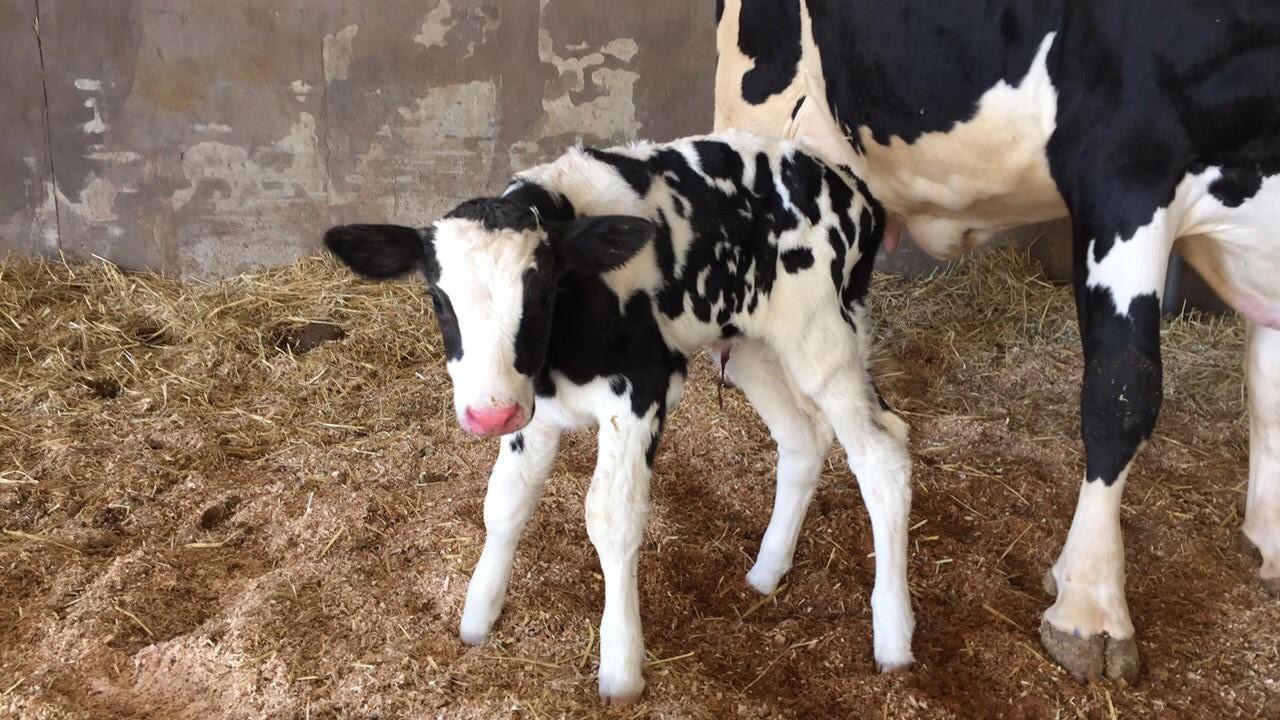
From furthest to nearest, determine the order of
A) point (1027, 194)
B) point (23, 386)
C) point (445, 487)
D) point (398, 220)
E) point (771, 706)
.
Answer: point (398, 220)
point (23, 386)
point (445, 487)
point (1027, 194)
point (771, 706)

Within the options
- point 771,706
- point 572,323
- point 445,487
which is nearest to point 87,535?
point 445,487

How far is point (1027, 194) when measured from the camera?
10.6 ft

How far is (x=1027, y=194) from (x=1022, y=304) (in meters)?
2.34

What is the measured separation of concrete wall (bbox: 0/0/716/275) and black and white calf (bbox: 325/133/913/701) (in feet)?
9.67

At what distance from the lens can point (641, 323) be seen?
98.5 inches

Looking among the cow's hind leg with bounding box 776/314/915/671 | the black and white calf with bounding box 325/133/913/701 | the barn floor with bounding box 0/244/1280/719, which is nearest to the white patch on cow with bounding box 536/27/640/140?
the barn floor with bounding box 0/244/1280/719

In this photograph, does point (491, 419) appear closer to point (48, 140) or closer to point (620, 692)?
point (620, 692)

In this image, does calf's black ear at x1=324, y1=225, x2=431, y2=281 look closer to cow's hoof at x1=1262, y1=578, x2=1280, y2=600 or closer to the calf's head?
the calf's head

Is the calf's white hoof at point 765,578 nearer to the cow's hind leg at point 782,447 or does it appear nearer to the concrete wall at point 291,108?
the cow's hind leg at point 782,447

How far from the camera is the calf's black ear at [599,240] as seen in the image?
2.26 m

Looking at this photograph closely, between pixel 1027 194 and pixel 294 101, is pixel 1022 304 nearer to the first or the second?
pixel 1027 194

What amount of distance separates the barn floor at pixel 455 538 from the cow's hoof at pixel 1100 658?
7 cm

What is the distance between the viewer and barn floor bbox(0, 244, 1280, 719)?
2.55 m

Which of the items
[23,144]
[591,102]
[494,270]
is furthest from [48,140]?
[494,270]
